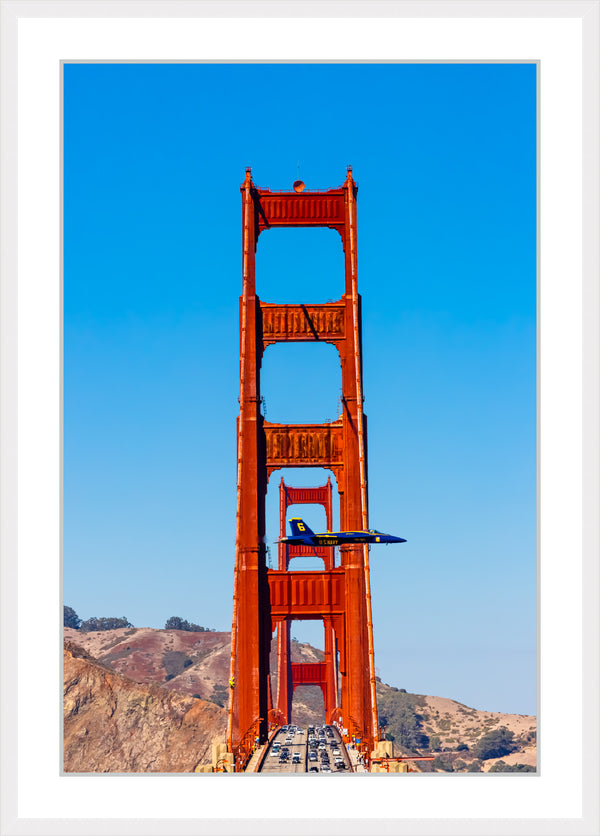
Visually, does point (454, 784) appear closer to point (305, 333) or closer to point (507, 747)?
point (305, 333)

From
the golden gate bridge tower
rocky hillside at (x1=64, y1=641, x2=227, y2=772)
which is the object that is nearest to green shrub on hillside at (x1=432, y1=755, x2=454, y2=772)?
rocky hillside at (x1=64, y1=641, x2=227, y2=772)
